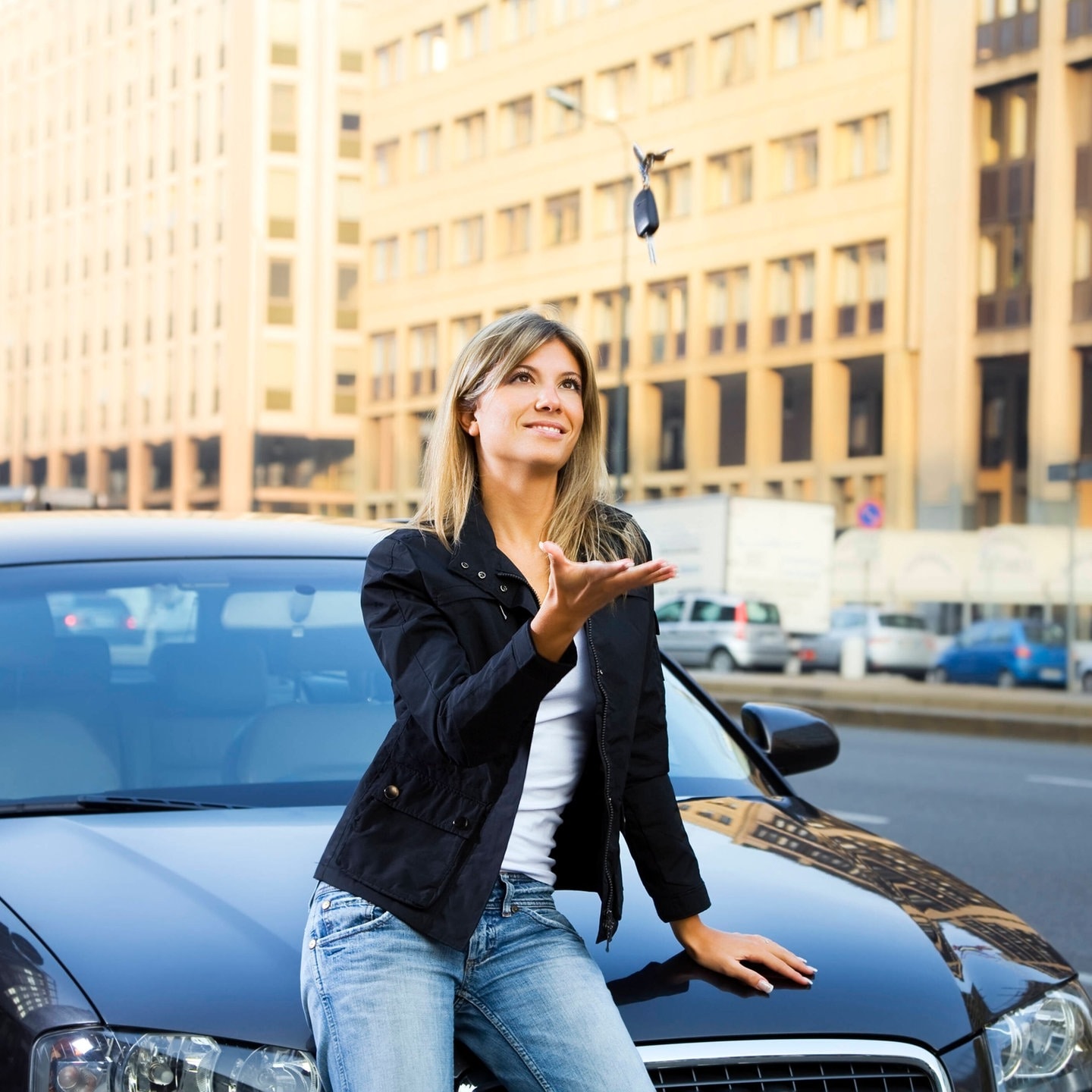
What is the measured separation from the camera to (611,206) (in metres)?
52.4

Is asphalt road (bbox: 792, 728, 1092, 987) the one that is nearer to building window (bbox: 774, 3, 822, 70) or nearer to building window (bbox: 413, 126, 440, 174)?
building window (bbox: 774, 3, 822, 70)

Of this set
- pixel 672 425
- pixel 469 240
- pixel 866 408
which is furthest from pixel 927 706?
pixel 469 240

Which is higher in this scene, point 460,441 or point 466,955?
point 460,441

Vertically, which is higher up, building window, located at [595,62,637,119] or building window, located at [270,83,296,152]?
building window, located at [270,83,296,152]

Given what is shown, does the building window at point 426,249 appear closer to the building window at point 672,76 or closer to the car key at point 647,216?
the building window at point 672,76

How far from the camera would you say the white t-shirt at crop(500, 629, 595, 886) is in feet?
7.77

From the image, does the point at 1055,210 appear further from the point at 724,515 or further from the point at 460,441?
the point at 460,441

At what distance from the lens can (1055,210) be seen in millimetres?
40406

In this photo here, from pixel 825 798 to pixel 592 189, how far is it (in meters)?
42.8

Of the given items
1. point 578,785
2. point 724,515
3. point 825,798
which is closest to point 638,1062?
point 578,785

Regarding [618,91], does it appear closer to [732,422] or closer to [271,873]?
[732,422]

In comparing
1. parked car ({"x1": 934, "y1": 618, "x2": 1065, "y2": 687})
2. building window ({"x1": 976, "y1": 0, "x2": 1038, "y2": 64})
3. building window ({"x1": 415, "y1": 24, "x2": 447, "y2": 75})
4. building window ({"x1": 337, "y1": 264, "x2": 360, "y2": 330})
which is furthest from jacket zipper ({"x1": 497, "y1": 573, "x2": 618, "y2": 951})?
building window ({"x1": 337, "y1": 264, "x2": 360, "y2": 330})

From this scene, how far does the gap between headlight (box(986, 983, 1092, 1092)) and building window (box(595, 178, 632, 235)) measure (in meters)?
49.3

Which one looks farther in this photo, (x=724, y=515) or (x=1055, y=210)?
(x=1055, y=210)
